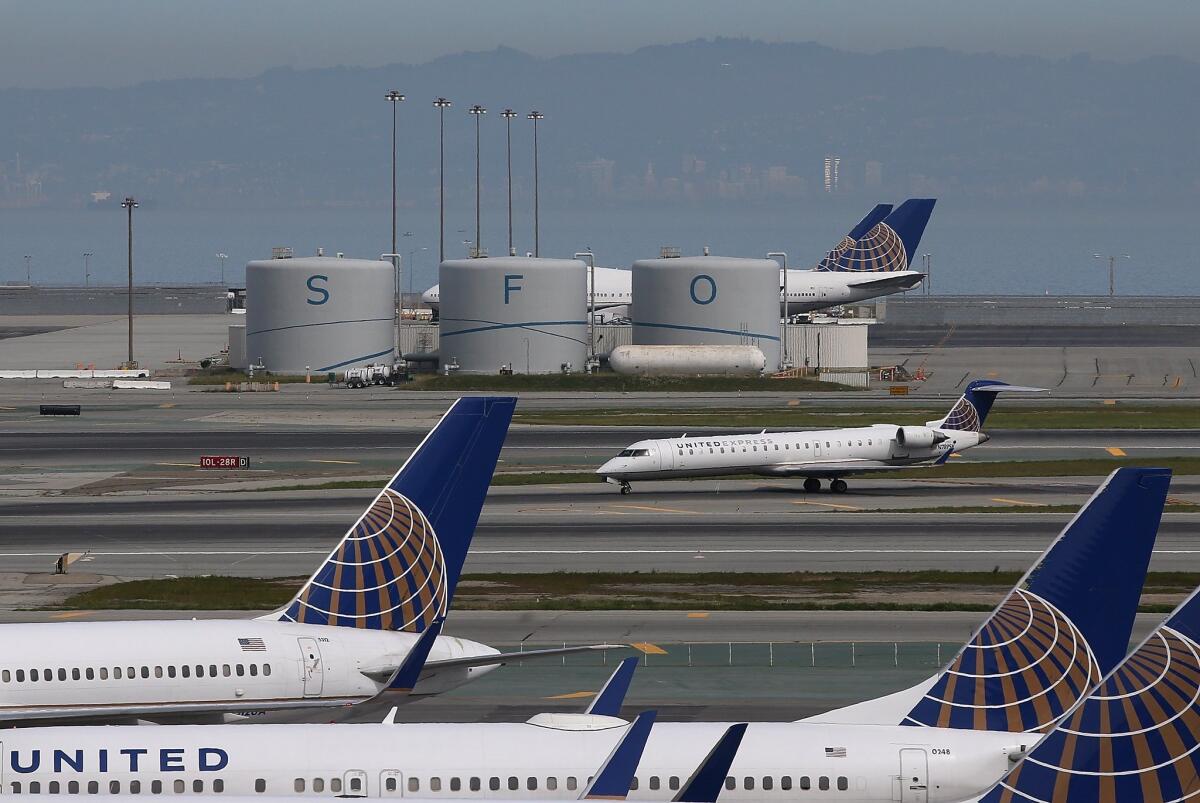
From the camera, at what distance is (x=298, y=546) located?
62.0 metres

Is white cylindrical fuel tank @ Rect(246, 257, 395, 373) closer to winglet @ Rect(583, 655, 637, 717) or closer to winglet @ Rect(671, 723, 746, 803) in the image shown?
winglet @ Rect(583, 655, 637, 717)

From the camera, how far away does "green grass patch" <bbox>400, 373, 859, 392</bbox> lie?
131250 mm

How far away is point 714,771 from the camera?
776 inches

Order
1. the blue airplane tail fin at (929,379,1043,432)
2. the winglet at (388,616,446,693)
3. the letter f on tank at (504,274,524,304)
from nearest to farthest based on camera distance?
1. the winglet at (388,616,446,693)
2. the blue airplane tail fin at (929,379,1043,432)
3. the letter f on tank at (504,274,524,304)

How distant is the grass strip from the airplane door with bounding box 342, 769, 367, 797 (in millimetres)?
25242

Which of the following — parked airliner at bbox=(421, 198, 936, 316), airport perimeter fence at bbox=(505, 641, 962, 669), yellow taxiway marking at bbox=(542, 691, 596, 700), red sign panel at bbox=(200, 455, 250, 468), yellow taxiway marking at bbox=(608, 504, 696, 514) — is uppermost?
parked airliner at bbox=(421, 198, 936, 316)

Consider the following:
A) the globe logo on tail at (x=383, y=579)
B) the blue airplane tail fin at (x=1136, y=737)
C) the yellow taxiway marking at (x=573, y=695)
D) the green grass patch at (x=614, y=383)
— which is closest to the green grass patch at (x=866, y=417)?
the green grass patch at (x=614, y=383)

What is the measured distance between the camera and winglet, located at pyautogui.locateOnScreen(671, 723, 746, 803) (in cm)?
1955

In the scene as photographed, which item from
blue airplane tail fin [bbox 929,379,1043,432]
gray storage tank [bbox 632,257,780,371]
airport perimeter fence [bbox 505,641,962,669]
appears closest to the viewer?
airport perimeter fence [bbox 505,641,962,669]

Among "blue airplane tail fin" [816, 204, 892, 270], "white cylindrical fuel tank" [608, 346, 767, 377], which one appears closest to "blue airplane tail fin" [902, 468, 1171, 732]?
"white cylindrical fuel tank" [608, 346, 767, 377]

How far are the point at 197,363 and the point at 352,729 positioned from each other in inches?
5468

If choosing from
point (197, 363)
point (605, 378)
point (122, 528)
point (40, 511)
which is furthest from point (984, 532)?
point (197, 363)

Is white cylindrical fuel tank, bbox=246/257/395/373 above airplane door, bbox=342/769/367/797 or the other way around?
above

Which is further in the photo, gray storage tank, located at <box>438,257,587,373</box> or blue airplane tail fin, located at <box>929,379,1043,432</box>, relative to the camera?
gray storage tank, located at <box>438,257,587,373</box>
